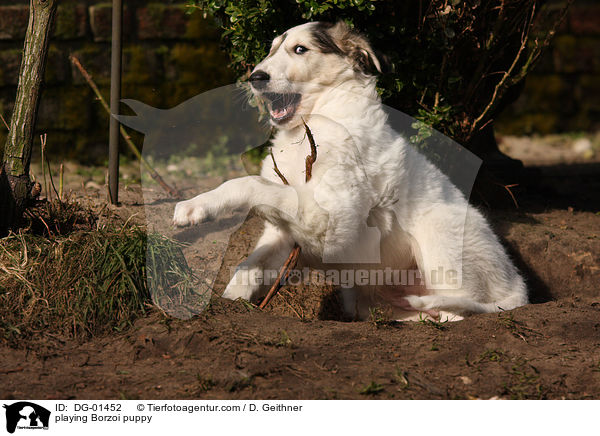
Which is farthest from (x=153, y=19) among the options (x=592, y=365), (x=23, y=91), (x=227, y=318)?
(x=592, y=365)

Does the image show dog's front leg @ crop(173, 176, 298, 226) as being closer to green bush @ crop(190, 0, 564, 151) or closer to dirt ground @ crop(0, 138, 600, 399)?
dirt ground @ crop(0, 138, 600, 399)

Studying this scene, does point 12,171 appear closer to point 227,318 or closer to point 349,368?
point 227,318

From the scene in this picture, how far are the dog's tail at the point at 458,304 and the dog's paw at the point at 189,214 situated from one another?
4.36 ft

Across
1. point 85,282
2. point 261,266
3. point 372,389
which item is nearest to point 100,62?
point 261,266

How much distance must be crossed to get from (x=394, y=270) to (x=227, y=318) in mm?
1303

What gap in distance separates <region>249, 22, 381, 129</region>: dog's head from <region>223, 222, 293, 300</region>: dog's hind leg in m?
0.72

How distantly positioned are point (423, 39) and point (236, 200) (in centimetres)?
214

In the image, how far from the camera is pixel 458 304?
147 inches

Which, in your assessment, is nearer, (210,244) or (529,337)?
(529,337)

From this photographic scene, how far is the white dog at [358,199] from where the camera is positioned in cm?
349

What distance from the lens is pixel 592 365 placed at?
3.05 metres
